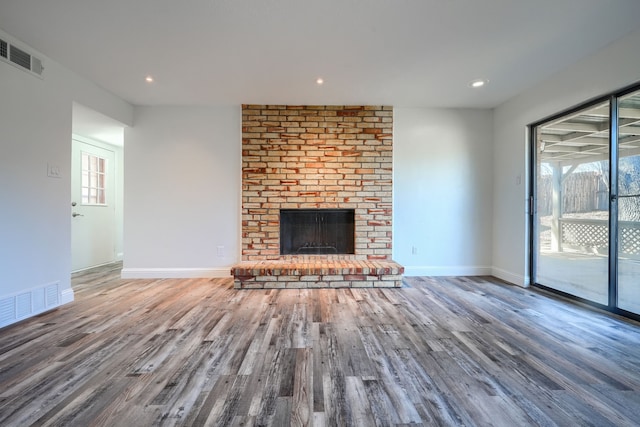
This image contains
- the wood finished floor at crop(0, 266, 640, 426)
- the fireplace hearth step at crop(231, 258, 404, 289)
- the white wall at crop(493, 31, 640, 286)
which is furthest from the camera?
the fireplace hearth step at crop(231, 258, 404, 289)

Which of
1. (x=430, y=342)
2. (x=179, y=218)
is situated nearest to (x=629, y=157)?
(x=430, y=342)

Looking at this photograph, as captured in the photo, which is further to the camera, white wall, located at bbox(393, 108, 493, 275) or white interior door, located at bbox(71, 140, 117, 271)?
white interior door, located at bbox(71, 140, 117, 271)

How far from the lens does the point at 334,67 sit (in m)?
2.78

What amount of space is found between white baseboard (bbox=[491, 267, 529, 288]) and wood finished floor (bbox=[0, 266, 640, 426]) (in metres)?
0.61

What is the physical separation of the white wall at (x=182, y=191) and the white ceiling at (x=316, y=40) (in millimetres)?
607

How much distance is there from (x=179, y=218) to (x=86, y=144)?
225cm

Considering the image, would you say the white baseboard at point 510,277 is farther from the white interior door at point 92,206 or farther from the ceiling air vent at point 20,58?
the white interior door at point 92,206

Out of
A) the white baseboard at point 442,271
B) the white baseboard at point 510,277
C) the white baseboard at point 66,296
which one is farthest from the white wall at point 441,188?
the white baseboard at point 66,296

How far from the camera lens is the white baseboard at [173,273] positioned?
3838mm

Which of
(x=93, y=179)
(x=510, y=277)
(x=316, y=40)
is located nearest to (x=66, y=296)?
(x=93, y=179)

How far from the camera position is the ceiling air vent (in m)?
2.29

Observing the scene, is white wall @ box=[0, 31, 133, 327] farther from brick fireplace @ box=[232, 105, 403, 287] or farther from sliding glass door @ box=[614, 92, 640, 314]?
sliding glass door @ box=[614, 92, 640, 314]

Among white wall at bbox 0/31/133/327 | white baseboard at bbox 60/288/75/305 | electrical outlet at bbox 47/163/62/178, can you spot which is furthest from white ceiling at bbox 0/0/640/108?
white baseboard at bbox 60/288/75/305

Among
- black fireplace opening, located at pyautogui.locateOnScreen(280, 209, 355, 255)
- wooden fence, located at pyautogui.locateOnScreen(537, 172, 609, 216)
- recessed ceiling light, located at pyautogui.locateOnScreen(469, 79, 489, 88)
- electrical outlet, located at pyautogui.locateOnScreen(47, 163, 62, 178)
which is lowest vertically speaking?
black fireplace opening, located at pyautogui.locateOnScreen(280, 209, 355, 255)
